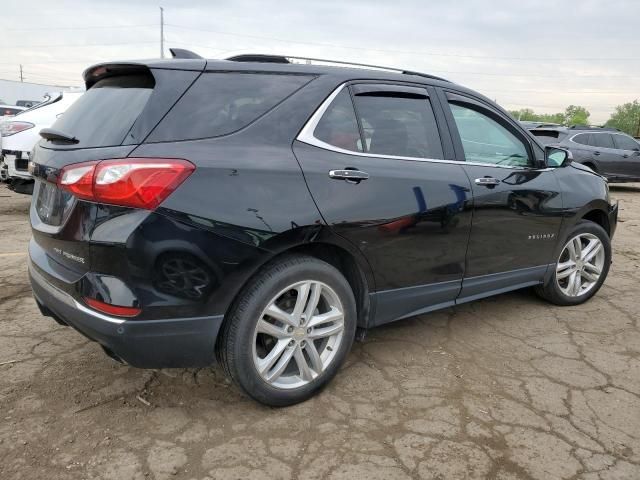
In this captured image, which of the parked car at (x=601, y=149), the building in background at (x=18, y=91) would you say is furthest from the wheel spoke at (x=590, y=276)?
the building in background at (x=18, y=91)

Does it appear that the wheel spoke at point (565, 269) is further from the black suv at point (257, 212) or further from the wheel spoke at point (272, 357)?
the wheel spoke at point (272, 357)

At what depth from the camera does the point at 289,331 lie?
101 inches

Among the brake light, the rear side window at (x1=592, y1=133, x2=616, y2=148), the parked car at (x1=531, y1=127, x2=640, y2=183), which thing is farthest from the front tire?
the rear side window at (x1=592, y1=133, x2=616, y2=148)

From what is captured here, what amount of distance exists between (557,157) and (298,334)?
2635 mm

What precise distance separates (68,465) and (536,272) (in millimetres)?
3219

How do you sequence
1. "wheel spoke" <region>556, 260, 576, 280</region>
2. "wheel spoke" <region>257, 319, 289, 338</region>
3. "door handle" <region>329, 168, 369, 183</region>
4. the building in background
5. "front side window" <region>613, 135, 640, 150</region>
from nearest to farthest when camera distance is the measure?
"wheel spoke" <region>257, 319, 289, 338</region> → "door handle" <region>329, 168, 369, 183</region> → "wheel spoke" <region>556, 260, 576, 280</region> → "front side window" <region>613, 135, 640, 150</region> → the building in background

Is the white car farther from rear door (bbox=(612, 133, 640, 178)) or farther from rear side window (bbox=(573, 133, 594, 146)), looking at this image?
rear door (bbox=(612, 133, 640, 178))

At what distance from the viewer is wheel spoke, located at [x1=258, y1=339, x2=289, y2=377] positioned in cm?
250

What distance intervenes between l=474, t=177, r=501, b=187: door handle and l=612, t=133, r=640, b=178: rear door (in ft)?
39.0

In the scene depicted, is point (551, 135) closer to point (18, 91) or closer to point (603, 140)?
point (603, 140)

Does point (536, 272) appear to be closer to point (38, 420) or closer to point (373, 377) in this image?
point (373, 377)

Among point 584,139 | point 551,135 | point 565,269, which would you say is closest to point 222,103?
point 565,269

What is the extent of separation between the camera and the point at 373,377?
302cm

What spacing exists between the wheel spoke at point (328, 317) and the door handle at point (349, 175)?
0.66 m
